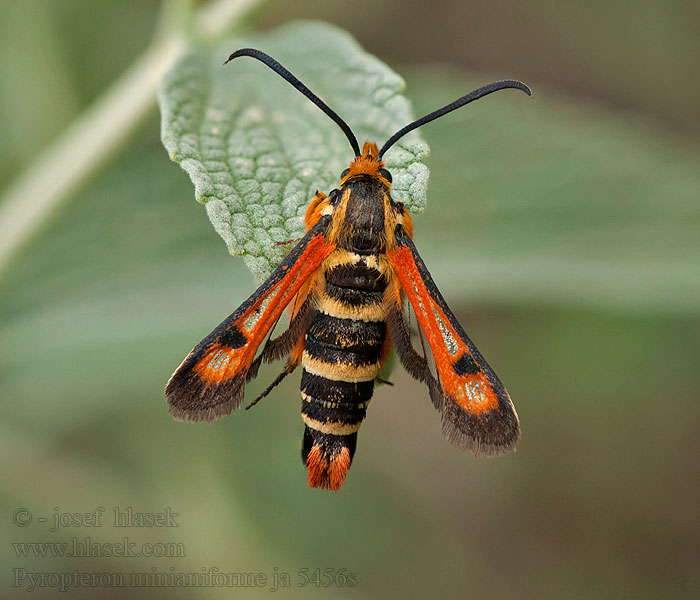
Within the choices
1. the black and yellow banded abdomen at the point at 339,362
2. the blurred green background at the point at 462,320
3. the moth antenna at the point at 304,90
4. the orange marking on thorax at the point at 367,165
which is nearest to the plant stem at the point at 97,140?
the blurred green background at the point at 462,320

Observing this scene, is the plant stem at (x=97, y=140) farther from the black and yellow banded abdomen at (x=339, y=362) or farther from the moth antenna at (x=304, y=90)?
the black and yellow banded abdomen at (x=339, y=362)

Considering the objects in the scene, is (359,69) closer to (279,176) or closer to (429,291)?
(279,176)

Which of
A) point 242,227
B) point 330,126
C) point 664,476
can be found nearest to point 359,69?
point 330,126

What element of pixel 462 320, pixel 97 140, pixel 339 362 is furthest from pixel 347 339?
pixel 462 320

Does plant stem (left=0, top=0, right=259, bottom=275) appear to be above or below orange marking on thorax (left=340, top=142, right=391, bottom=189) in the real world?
above

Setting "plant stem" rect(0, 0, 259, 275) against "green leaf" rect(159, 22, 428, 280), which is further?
"plant stem" rect(0, 0, 259, 275)

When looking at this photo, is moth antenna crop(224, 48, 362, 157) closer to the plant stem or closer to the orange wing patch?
the orange wing patch

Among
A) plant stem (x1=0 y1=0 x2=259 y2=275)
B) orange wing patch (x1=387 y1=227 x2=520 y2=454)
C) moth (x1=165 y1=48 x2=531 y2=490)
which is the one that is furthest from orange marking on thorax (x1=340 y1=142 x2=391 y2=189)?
plant stem (x1=0 y1=0 x2=259 y2=275)

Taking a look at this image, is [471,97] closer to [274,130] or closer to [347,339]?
[274,130]
